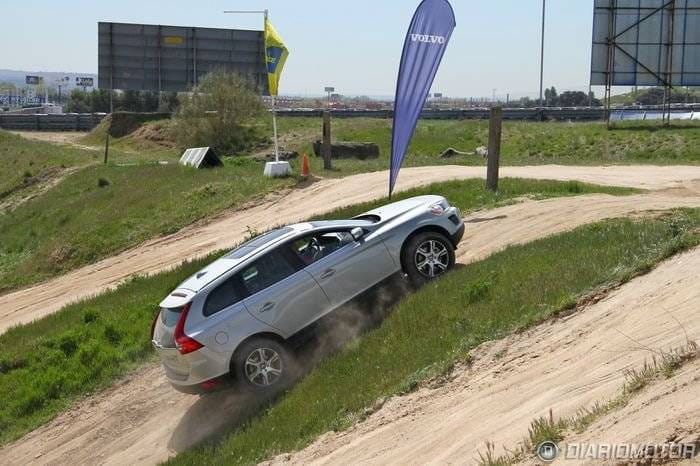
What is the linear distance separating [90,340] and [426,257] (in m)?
6.46

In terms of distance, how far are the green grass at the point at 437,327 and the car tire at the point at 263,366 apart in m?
0.52

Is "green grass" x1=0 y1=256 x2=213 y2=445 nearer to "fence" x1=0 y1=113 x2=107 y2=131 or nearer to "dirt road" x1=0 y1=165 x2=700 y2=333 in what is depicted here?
"dirt road" x1=0 y1=165 x2=700 y2=333

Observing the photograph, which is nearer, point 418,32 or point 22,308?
point 418,32

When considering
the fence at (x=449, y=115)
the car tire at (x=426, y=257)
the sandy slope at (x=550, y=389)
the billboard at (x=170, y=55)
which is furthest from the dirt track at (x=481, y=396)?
the billboard at (x=170, y=55)

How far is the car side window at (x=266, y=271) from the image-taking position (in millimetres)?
11375

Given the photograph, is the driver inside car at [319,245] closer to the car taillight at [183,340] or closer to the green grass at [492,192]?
the car taillight at [183,340]

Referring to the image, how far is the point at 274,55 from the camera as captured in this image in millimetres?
25500

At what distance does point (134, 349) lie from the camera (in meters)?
14.6

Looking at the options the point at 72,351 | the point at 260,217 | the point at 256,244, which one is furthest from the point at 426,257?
the point at 260,217

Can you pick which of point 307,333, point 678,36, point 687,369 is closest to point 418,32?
point 307,333

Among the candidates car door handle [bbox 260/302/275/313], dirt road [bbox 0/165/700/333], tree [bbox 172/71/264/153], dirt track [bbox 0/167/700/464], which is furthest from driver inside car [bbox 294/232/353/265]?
tree [bbox 172/71/264/153]

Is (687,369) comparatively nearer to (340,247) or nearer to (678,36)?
(340,247)

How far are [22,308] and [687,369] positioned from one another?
17.7m

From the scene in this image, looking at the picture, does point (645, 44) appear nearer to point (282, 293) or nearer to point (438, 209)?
point (438, 209)
